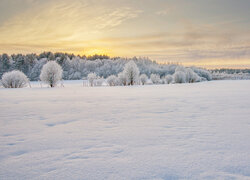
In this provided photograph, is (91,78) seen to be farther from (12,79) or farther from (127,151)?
(127,151)

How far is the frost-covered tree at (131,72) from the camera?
38031 mm

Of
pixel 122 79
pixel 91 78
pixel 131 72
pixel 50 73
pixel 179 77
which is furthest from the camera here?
pixel 179 77

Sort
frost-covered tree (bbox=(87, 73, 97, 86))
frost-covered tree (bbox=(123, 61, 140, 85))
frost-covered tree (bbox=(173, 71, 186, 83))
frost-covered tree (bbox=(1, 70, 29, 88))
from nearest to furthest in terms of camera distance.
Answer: frost-covered tree (bbox=(1, 70, 29, 88)) < frost-covered tree (bbox=(123, 61, 140, 85)) < frost-covered tree (bbox=(87, 73, 97, 86)) < frost-covered tree (bbox=(173, 71, 186, 83))

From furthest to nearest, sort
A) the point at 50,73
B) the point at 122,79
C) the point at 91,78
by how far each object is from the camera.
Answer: the point at 91,78, the point at 122,79, the point at 50,73

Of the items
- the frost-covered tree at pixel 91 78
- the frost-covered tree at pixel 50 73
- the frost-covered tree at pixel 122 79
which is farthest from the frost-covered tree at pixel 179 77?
the frost-covered tree at pixel 50 73

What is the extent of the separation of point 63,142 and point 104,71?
112 metres

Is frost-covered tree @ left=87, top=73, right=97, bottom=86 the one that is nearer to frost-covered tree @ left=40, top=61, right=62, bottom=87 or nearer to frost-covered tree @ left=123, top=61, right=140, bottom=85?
frost-covered tree @ left=123, top=61, right=140, bottom=85

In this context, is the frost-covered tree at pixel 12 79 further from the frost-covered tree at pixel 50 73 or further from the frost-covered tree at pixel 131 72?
the frost-covered tree at pixel 131 72

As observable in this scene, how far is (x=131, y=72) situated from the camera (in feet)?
127

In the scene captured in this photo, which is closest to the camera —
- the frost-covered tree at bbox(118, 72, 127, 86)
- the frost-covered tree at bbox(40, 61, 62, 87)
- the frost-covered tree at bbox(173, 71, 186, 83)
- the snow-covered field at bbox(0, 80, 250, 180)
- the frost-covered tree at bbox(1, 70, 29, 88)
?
the snow-covered field at bbox(0, 80, 250, 180)

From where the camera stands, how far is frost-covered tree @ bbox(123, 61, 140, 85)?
38.0m

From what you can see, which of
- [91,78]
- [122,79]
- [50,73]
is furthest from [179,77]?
[50,73]

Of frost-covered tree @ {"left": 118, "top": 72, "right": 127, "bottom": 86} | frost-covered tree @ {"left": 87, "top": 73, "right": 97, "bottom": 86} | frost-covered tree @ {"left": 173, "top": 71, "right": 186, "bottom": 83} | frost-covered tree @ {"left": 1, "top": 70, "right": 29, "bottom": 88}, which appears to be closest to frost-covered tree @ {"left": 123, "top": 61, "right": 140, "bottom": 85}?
frost-covered tree @ {"left": 118, "top": 72, "right": 127, "bottom": 86}

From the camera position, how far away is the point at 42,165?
2.56m
